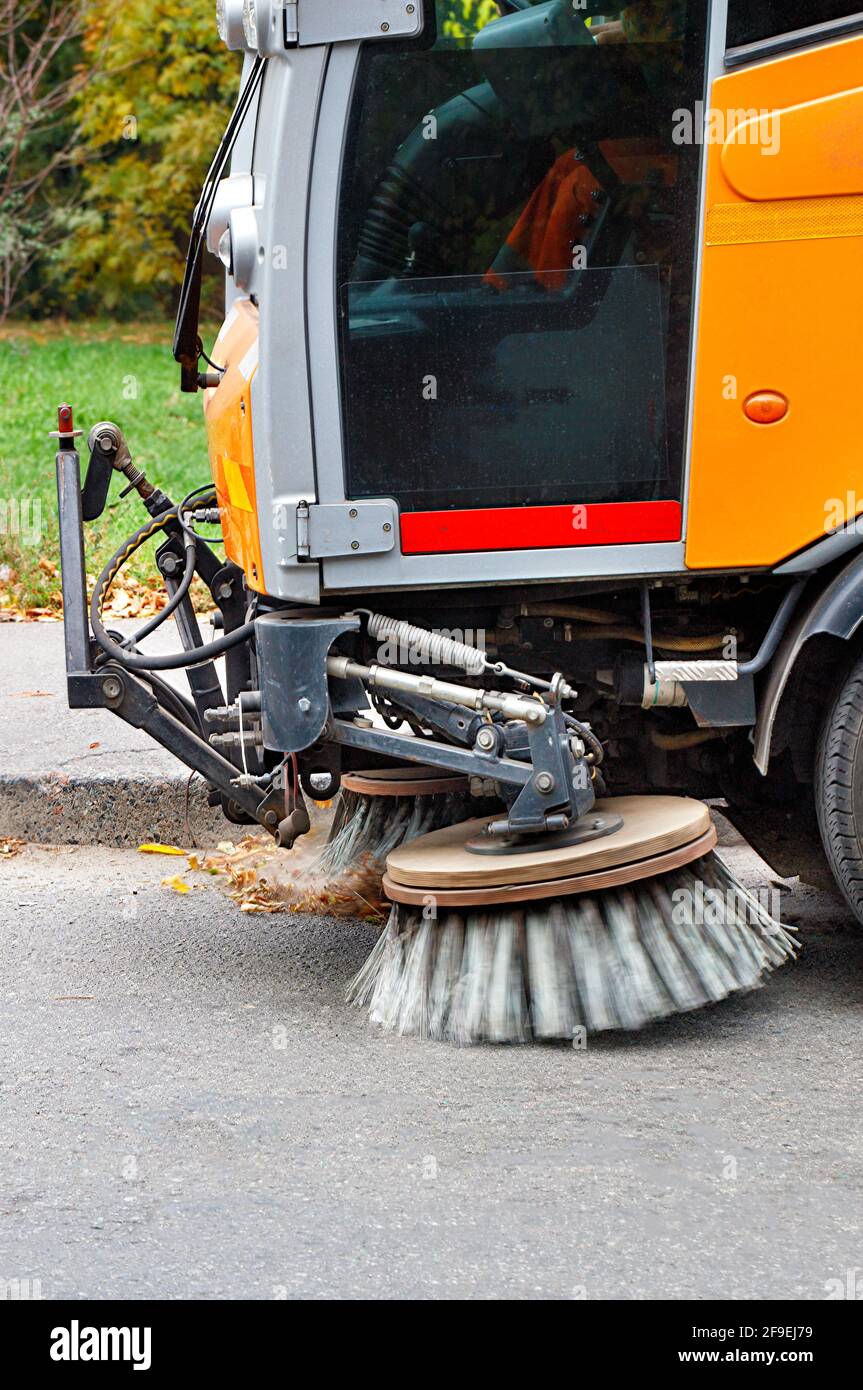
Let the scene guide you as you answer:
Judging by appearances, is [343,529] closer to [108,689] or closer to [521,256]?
[521,256]

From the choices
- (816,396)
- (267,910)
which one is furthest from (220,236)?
(267,910)

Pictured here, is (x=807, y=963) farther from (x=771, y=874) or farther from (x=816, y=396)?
(x=816, y=396)

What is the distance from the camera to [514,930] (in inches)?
127

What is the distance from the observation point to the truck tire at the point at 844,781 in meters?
3.30

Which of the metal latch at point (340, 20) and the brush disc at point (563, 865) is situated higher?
the metal latch at point (340, 20)

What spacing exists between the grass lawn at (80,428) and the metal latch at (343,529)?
1.07m

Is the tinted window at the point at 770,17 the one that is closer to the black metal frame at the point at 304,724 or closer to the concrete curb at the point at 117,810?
the black metal frame at the point at 304,724

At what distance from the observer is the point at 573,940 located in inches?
127

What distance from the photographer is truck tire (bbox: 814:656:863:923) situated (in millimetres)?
3305

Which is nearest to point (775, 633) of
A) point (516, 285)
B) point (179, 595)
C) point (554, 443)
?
point (554, 443)

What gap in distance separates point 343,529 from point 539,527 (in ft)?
1.28

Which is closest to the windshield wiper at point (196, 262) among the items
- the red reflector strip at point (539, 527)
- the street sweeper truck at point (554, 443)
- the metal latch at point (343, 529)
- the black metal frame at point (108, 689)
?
the street sweeper truck at point (554, 443)
